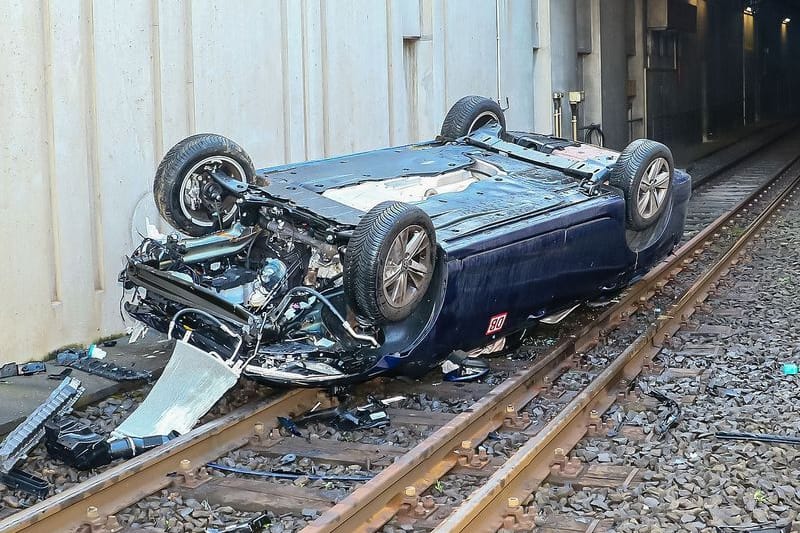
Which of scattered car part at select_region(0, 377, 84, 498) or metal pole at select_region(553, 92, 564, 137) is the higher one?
metal pole at select_region(553, 92, 564, 137)

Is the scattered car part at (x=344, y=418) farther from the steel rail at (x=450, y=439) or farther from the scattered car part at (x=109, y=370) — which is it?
the scattered car part at (x=109, y=370)

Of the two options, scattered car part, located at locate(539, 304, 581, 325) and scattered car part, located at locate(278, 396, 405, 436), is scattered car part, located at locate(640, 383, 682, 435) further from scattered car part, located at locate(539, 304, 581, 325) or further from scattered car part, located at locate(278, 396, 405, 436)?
scattered car part, located at locate(278, 396, 405, 436)

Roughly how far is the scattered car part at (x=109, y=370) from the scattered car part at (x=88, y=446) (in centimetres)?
141

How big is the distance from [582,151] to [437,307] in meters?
3.04

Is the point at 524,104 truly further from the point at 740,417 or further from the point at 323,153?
the point at 740,417

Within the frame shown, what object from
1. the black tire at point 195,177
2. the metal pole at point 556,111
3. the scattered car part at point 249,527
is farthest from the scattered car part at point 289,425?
the metal pole at point 556,111

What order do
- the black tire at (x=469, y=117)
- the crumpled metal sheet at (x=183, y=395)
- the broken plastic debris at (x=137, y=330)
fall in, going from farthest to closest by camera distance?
1. the black tire at (x=469, y=117)
2. the broken plastic debris at (x=137, y=330)
3. the crumpled metal sheet at (x=183, y=395)

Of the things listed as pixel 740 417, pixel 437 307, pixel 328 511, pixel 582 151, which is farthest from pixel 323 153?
pixel 328 511

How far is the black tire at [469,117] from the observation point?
8.43 meters

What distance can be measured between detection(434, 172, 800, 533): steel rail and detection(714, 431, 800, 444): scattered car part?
0.72m

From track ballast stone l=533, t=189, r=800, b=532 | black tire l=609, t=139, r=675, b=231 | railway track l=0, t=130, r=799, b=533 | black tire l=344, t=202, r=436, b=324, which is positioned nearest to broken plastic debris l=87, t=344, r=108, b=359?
railway track l=0, t=130, r=799, b=533

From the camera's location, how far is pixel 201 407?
18.1 feet

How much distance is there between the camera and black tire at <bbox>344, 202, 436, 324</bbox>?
5367mm

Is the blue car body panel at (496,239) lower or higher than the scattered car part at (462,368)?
Result: higher
